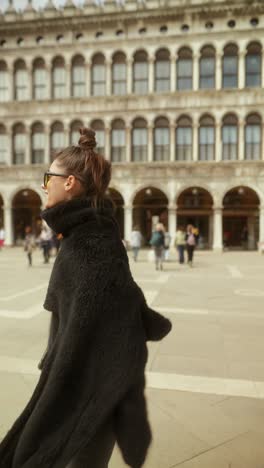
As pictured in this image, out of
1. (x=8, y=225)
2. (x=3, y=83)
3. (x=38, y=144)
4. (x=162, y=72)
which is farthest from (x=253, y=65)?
(x=8, y=225)

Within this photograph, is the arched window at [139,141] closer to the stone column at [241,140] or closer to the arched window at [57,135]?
the arched window at [57,135]

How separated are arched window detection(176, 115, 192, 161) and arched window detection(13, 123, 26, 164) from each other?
40.7 ft

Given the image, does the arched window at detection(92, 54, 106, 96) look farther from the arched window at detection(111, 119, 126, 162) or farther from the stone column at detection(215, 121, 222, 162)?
the stone column at detection(215, 121, 222, 162)

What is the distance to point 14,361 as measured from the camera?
479 centimetres

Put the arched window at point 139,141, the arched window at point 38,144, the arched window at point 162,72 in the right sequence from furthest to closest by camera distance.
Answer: the arched window at point 38,144 → the arched window at point 139,141 → the arched window at point 162,72

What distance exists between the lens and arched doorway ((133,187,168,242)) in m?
29.6

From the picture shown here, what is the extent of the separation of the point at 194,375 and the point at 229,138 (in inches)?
1009

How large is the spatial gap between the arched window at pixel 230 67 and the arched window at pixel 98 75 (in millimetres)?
9172

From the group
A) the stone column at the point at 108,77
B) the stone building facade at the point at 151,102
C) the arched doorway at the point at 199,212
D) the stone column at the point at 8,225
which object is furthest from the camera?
the stone column at the point at 8,225

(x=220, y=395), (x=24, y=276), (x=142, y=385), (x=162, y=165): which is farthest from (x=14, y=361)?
(x=162, y=165)

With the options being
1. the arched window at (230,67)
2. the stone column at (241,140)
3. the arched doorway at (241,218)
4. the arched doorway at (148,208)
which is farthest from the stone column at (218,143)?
the arched doorway at (148,208)

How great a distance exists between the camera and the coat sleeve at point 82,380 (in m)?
1.60

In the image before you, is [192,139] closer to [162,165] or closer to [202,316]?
[162,165]

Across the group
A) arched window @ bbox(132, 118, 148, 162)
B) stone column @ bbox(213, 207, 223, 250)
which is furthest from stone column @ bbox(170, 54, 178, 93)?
stone column @ bbox(213, 207, 223, 250)
